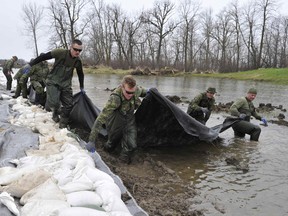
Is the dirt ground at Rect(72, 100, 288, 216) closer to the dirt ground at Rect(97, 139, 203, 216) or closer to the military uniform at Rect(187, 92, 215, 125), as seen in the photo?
the dirt ground at Rect(97, 139, 203, 216)

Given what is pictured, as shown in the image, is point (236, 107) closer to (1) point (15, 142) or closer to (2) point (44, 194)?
(1) point (15, 142)

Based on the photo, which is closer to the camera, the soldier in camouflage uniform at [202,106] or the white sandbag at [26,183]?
the white sandbag at [26,183]

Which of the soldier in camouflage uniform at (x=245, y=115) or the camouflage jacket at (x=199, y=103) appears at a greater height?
the camouflage jacket at (x=199, y=103)

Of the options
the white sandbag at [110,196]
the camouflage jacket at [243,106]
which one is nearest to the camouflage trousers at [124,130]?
the white sandbag at [110,196]

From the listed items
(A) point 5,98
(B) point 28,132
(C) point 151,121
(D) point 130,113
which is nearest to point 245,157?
(C) point 151,121

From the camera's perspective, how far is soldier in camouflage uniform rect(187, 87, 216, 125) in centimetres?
754

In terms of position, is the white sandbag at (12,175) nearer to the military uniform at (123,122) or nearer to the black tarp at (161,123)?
the military uniform at (123,122)

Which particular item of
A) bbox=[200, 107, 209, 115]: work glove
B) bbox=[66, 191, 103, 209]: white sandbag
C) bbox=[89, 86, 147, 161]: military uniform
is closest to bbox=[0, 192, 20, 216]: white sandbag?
bbox=[66, 191, 103, 209]: white sandbag

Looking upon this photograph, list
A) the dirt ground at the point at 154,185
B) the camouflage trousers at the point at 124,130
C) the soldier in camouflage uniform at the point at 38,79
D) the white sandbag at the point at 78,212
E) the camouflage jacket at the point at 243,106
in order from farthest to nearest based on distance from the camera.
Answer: the soldier in camouflage uniform at the point at 38,79 → the camouflage jacket at the point at 243,106 → the camouflage trousers at the point at 124,130 → the dirt ground at the point at 154,185 → the white sandbag at the point at 78,212

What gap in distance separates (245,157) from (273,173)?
0.94 metres

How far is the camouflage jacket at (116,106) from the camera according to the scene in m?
5.09

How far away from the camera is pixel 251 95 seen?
7949 mm

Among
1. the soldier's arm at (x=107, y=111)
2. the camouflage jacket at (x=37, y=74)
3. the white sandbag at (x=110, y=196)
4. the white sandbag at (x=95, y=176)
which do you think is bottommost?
the white sandbag at (x=110, y=196)

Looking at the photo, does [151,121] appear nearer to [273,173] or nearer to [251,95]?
[273,173]
